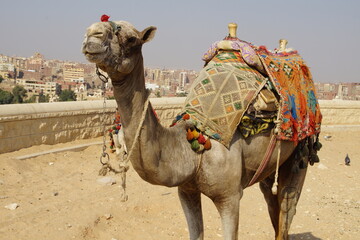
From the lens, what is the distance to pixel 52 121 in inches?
405

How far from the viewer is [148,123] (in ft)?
11.3

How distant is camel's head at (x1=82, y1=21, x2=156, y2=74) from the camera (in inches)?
117

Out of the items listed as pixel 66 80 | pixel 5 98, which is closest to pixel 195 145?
pixel 5 98

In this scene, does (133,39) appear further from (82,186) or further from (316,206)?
(316,206)

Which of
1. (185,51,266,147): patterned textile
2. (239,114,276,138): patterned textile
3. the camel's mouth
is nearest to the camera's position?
the camel's mouth

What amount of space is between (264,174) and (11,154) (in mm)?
6388

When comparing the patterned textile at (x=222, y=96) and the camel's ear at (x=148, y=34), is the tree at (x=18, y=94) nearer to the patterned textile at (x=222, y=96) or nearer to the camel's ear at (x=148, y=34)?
the patterned textile at (x=222, y=96)

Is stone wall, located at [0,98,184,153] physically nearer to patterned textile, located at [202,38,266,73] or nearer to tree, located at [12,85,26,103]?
patterned textile, located at [202,38,266,73]

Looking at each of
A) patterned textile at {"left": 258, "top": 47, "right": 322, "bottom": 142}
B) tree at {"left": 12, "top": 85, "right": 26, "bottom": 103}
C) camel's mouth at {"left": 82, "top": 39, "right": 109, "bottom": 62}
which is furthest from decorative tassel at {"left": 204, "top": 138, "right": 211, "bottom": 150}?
tree at {"left": 12, "top": 85, "right": 26, "bottom": 103}

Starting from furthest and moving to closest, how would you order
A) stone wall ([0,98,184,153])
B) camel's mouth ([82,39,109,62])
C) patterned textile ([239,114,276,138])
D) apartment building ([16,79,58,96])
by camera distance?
1. apartment building ([16,79,58,96])
2. stone wall ([0,98,184,153])
3. patterned textile ([239,114,276,138])
4. camel's mouth ([82,39,109,62])

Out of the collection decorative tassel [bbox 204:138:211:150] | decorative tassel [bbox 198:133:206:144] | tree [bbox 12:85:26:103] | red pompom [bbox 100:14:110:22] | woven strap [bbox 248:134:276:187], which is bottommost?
tree [bbox 12:85:26:103]

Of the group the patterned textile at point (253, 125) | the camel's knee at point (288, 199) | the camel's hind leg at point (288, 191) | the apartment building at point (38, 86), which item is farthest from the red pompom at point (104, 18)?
the apartment building at point (38, 86)

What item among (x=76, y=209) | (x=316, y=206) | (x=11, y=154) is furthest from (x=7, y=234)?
(x=316, y=206)

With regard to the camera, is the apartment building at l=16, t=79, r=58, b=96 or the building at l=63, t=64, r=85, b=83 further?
the building at l=63, t=64, r=85, b=83
